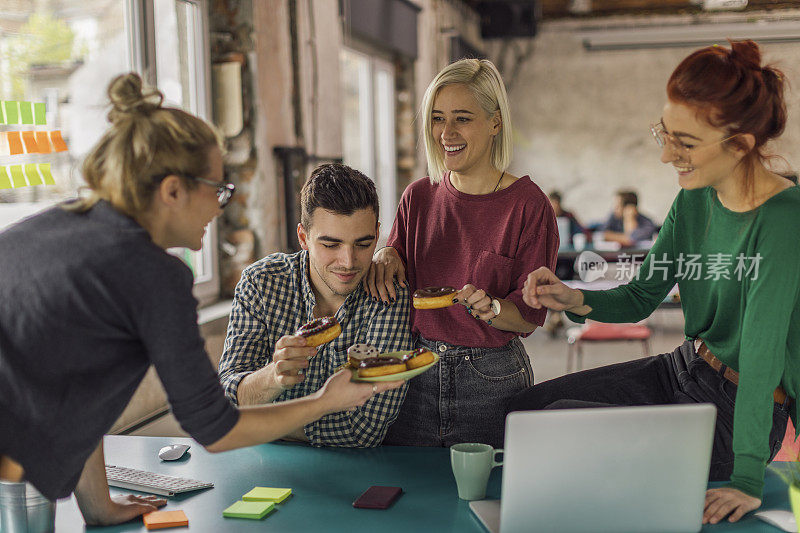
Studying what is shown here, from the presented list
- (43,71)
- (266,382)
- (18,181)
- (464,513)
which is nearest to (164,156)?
(266,382)

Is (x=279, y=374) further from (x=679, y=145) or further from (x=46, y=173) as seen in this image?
(x=46, y=173)

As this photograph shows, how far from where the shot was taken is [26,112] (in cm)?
239

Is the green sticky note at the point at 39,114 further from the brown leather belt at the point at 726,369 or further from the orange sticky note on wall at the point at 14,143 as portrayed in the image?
the brown leather belt at the point at 726,369

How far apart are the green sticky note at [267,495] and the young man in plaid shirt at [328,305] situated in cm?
35

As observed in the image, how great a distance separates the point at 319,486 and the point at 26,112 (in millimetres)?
1676

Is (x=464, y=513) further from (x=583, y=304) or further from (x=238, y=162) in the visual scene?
(x=238, y=162)

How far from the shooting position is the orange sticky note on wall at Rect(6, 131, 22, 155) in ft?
7.73

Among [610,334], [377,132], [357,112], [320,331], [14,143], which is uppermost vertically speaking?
[357,112]

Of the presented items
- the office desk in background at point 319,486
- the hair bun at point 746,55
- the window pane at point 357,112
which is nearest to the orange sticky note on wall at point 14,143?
the office desk in background at point 319,486

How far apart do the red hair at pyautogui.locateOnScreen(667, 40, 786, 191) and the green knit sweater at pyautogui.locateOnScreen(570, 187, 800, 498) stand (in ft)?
0.50

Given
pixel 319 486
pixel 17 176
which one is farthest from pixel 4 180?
pixel 319 486

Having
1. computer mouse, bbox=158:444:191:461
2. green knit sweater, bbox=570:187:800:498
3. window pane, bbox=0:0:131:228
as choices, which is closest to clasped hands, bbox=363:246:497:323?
green knit sweater, bbox=570:187:800:498

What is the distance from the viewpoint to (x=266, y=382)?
161cm

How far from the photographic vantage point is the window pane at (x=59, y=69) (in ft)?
8.03
